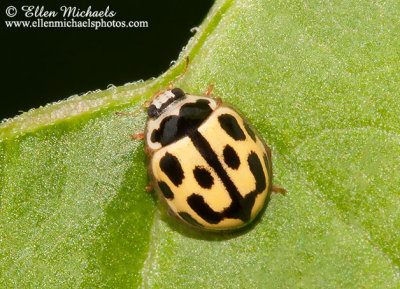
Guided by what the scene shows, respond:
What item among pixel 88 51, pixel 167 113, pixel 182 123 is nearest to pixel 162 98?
pixel 167 113

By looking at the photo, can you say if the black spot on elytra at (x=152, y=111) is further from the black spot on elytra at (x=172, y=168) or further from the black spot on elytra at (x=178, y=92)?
the black spot on elytra at (x=172, y=168)

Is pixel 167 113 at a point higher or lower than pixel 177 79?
lower

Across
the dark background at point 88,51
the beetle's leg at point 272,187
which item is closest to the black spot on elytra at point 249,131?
the beetle's leg at point 272,187

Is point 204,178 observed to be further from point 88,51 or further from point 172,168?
point 88,51

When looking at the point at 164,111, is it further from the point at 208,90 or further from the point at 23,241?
the point at 23,241

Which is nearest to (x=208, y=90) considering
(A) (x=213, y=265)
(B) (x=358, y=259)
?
(A) (x=213, y=265)

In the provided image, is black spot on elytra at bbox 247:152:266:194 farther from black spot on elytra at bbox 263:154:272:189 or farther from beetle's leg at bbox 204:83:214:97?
beetle's leg at bbox 204:83:214:97
